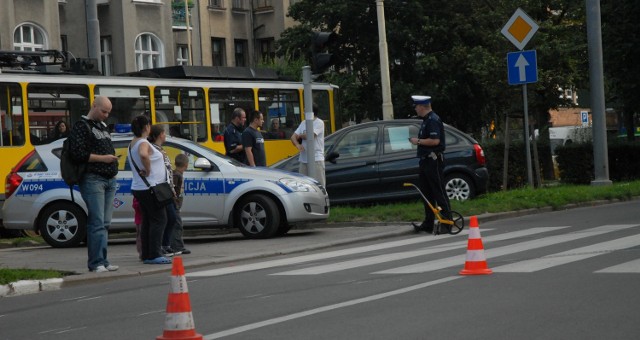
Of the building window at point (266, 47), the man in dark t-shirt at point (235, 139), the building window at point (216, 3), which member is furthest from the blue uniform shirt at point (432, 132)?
the building window at point (266, 47)

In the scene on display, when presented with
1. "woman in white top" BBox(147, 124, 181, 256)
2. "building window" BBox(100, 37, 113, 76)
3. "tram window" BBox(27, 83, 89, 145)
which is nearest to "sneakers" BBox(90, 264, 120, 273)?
"woman in white top" BBox(147, 124, 181, 256)

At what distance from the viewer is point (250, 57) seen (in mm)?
58156

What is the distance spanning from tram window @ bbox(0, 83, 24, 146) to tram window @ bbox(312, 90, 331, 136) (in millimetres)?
9212

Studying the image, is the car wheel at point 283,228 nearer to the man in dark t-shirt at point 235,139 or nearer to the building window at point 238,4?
the man in dark t-shirt at point 235,139

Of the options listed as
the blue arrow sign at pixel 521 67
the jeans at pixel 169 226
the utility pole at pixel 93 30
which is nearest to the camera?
the jeans at pixel 169 226

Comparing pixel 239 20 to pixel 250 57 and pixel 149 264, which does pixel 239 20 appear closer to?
pixel 250 57

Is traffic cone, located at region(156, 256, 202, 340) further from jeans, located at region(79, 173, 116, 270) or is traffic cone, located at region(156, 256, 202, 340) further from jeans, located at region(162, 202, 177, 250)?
jeans, located at region(162, 202, 177, 250)

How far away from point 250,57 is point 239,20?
174 centimetres

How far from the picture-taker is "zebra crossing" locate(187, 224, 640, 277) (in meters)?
11.9

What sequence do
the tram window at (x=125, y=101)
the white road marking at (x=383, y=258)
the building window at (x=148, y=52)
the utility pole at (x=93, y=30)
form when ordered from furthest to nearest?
the building window at (x=148, y=52) → the utility pole at (x=93, y=30) → the tram window at (x=125, y=101) → the white road marking at (x=383, y=258)

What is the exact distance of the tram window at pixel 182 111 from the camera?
2627 centimetres

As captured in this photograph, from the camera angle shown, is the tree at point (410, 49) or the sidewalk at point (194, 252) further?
the tree at point (410, 49)

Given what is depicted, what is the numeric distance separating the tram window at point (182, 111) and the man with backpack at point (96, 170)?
12.7 m

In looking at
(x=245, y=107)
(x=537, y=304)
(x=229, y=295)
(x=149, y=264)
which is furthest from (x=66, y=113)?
(x=537, y=304)
